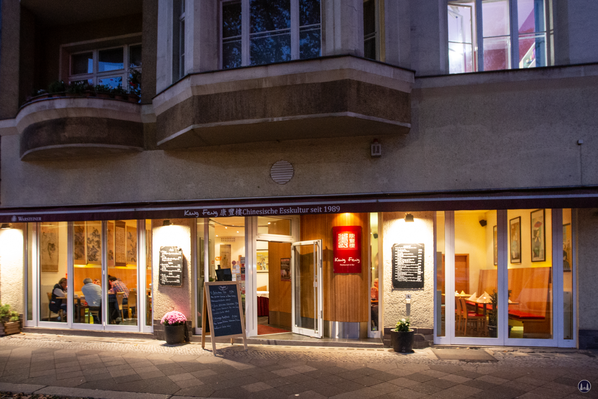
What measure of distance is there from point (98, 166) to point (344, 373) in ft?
24.4

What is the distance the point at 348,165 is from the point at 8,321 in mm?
9025

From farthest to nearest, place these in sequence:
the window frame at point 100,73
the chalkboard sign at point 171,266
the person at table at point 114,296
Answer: the window frame at point 100,73, the person at table at point 114,296, the chalkboard sign at point 171,266

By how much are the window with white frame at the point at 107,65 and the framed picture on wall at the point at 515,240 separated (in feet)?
31.5

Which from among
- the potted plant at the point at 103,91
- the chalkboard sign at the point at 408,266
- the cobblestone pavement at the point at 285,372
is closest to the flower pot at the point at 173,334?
the cobblestone pavement at the point at 285,372

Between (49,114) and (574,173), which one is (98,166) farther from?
(574,173)

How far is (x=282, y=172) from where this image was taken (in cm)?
959

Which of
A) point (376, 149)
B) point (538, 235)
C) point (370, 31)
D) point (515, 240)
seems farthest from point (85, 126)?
point (538, 235)

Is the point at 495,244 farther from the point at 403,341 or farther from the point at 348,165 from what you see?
the point at 348,165

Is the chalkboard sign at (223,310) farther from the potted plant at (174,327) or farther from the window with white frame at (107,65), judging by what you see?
the window with white frame at (107,65)

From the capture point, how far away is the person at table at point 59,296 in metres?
11.2

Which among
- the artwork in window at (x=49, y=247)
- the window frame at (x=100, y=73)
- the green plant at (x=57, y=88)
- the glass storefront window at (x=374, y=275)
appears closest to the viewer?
the glass storefront window at (x=374, y=275)

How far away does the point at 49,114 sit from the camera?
33.9ft

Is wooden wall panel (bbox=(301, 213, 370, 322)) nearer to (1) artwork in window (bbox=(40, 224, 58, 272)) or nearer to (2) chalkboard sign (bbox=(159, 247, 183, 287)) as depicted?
(2) chalkboard sign (bbox=(159, 247, 183, 287))

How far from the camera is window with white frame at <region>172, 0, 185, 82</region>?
10.3 m
